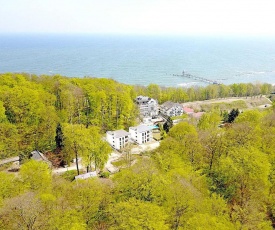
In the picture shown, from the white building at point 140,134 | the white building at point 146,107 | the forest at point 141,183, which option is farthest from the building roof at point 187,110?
the forest at point 141,183

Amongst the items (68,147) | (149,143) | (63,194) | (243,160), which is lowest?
(149,143)

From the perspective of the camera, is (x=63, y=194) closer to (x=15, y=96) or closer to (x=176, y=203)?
(x=176, y=203)

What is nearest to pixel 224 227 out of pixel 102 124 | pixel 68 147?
pixel 68 147

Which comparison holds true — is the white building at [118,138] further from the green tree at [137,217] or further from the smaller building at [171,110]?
the green tree at [137,217]

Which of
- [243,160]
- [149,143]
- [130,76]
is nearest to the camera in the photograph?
[243,160]

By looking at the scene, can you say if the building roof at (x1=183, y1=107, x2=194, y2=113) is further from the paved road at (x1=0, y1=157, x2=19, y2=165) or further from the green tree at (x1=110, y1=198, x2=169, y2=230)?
the green tree at (x1=110, y1=198, x2=169, y2=230)

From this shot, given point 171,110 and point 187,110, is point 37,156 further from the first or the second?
point 187,110
